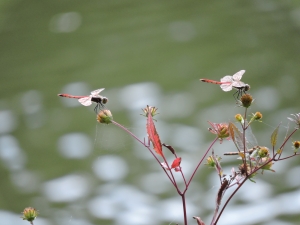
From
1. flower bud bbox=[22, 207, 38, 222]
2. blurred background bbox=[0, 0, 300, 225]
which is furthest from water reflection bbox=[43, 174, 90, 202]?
flower bud bbox=[22, 207, 38, 222]

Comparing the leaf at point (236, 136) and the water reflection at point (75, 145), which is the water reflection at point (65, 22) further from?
the leaf at point (236, 136)

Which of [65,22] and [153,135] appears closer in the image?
[153,135]

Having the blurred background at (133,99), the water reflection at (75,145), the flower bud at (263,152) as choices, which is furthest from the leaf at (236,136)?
the water reflection at (75,145)

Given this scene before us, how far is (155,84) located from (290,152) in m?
0.36

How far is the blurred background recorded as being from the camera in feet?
2.57

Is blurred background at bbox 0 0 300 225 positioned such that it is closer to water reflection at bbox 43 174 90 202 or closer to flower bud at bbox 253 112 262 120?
water reflection at bbox 43 174 90 202

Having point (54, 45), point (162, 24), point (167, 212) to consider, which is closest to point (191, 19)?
point (162, 24)

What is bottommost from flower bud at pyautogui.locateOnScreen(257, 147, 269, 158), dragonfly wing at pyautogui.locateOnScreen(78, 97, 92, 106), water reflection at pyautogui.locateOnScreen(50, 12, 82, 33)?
flower bud at pyautogui.locateOnScreen(257, 147, 269, 158)

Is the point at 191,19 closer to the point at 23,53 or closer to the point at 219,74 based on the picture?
the point at 219,74

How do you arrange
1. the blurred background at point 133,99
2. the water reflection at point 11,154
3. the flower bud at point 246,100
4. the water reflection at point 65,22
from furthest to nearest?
1. the water reflection at point 65,22
2. the water reflection at point 11,154
3. the blurred background at point 133,99
4. the flower bud at point 246,100

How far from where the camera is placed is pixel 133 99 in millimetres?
1022

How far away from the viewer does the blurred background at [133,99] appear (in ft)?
2.57

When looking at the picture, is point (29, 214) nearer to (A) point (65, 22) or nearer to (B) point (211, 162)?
(B) point (211, 162)

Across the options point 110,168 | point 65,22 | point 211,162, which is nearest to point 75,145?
point 110,168
